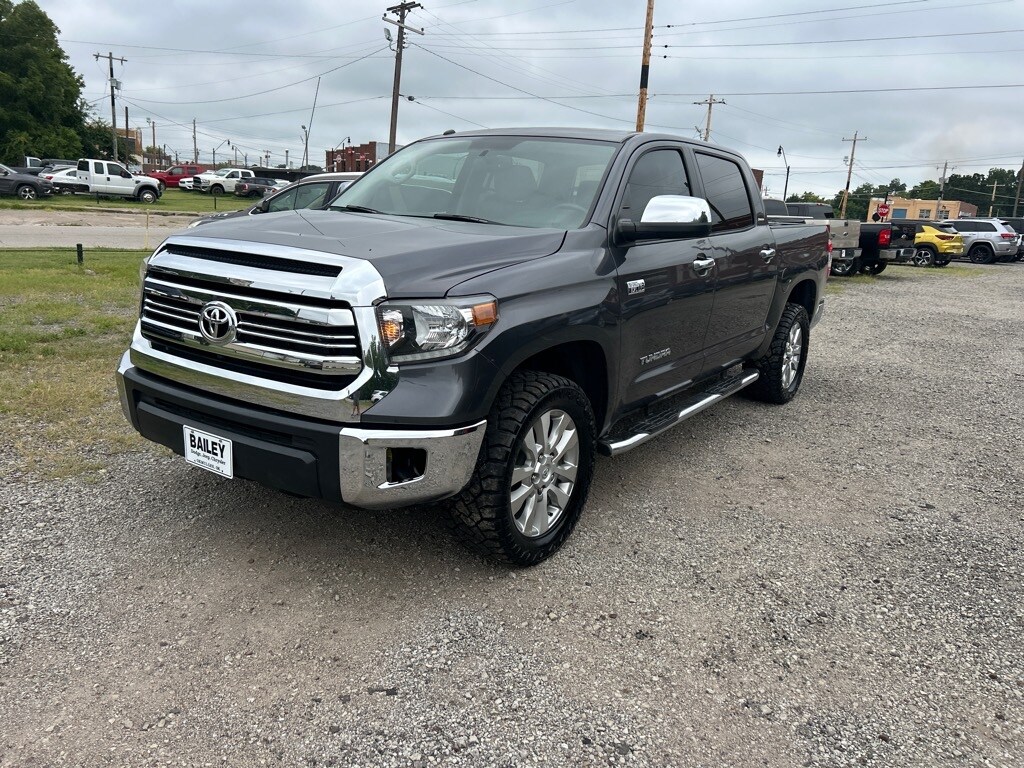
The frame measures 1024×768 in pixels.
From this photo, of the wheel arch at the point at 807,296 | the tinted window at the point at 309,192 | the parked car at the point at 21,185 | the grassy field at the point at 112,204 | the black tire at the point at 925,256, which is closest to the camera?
the wheel arch at the point at 807,296

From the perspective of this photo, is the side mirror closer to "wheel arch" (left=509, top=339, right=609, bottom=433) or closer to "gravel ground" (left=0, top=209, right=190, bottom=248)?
"wheel arch" (left=509, top=339, right=609, bottom=433)

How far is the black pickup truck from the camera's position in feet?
9.00

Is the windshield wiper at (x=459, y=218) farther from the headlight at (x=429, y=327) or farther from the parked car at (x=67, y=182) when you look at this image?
the parked car at (x=67, y=182)

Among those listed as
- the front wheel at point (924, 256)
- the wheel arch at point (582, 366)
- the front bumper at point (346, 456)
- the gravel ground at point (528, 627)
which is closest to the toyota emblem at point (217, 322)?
the front bumper at point (346, 456)

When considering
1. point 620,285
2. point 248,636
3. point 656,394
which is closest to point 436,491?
point 248,636

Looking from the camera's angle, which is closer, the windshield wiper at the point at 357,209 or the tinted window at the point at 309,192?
the windshield wiper at the point at 357,209

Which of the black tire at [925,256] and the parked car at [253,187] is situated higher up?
the parked car at [253,187]

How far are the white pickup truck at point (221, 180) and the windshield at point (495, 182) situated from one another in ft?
146

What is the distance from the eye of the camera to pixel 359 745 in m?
2.30

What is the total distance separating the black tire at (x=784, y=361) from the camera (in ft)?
19.4

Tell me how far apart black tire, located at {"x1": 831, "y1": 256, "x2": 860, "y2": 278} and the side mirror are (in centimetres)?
1619

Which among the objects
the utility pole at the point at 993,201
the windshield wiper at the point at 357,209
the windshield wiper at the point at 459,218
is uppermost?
the utility pole at the point at 993,201

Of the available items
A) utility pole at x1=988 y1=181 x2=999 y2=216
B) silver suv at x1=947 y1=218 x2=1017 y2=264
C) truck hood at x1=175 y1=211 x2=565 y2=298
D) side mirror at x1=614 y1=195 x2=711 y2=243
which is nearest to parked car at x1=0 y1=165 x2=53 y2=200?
truck hood at x1=175 y1=211 x2=565 y2=298

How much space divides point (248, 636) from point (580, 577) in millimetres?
1383
